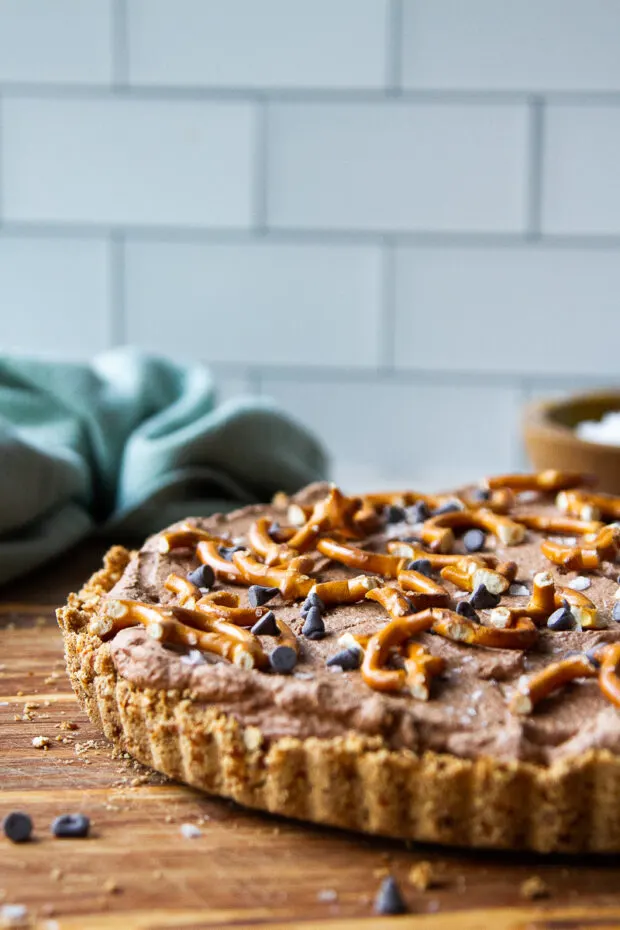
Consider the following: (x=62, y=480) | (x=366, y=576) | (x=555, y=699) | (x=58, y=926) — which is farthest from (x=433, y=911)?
(x=62, y=480)

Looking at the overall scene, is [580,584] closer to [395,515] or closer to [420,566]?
[420,566]

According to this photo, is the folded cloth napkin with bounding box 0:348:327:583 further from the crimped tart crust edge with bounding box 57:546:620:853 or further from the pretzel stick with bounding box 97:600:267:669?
the crimped tart crust edge with bounding box 57:546:620:853

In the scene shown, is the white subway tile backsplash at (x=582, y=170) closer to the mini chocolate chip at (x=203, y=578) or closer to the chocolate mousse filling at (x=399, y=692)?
the chocolate mousse filling at (x=399, y=692)

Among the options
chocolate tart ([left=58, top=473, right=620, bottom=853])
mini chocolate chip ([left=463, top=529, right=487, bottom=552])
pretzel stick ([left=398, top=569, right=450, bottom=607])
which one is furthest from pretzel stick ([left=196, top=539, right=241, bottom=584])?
mini chocolate chip ([left=463, top=529, right=487, bottom=552])

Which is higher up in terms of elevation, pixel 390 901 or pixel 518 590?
pixel 518 590

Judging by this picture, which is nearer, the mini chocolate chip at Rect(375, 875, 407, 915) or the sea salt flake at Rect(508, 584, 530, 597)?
the mini chocolate chip at Rect(375, 875, 407, 915)

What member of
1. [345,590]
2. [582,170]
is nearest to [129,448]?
[345,590]

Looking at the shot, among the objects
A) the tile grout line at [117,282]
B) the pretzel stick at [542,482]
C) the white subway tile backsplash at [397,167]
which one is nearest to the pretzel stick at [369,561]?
the pretzel stick at [542,482]
